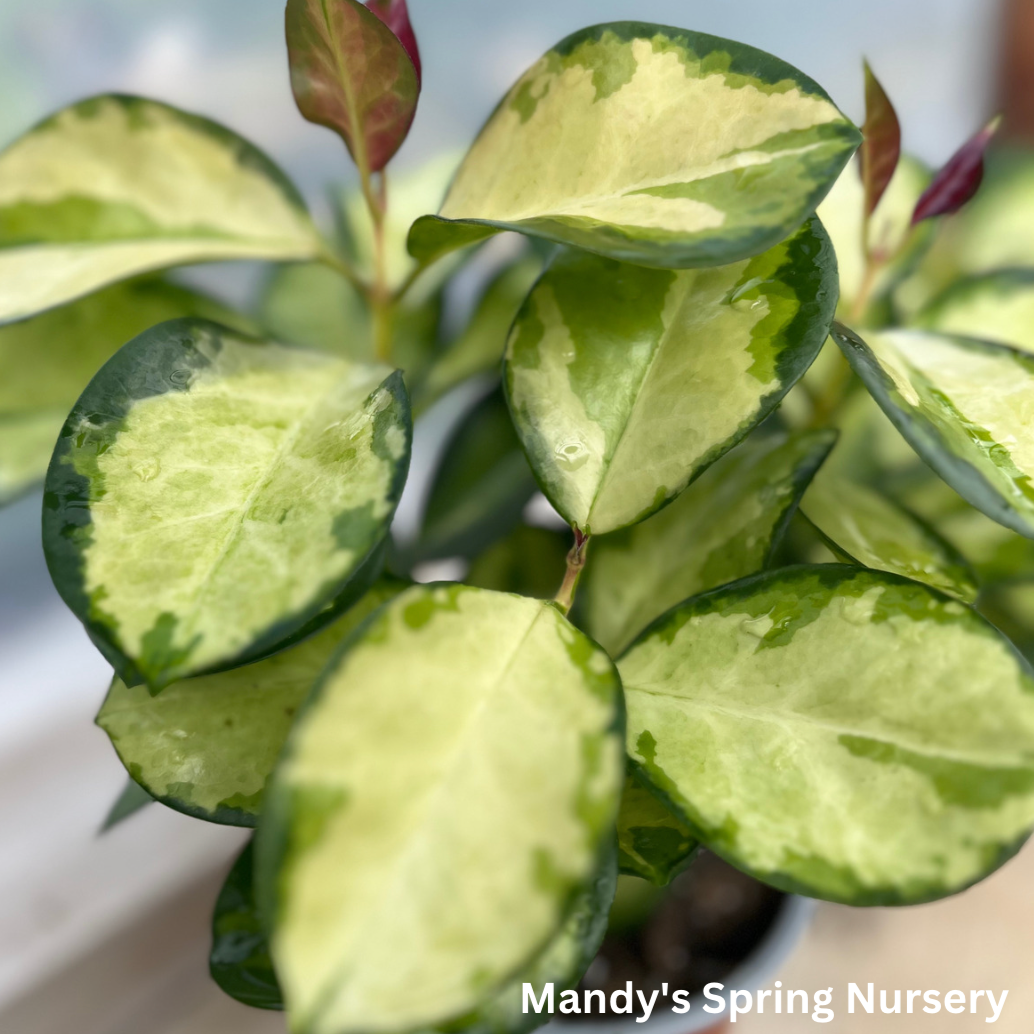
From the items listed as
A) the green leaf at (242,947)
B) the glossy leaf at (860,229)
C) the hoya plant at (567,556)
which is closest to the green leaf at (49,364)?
the hoya plant at (567,556)

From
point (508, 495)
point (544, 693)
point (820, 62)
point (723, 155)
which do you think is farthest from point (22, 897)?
point (820, 62)

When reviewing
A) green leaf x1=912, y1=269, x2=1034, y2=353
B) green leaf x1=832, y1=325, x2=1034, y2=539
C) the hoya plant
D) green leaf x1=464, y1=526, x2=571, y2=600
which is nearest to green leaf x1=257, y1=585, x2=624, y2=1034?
the hoya plant

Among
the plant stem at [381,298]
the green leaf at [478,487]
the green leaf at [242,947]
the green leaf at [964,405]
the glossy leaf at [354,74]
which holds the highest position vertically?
the glossy leaf at [354,74]

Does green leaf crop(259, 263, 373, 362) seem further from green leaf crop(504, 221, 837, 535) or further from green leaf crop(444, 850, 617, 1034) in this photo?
green leaf crop(444, 850, 617, 1034)

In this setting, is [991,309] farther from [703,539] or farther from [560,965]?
[560,965]

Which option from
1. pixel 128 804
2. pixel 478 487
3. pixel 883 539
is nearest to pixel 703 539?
pixel 883 539

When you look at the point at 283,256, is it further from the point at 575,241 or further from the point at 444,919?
the point at 444,919

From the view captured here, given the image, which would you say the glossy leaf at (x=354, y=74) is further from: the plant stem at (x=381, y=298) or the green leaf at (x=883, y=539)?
the green leaf at (x=883, y=539)
